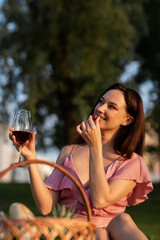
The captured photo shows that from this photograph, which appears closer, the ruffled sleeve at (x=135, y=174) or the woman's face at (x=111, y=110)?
the ruffled sleeve at (x=135, y=174)

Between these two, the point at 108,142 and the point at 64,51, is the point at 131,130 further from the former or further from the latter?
the point at 64,51

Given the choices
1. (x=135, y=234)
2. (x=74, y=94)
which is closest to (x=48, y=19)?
(x=74, y=94)

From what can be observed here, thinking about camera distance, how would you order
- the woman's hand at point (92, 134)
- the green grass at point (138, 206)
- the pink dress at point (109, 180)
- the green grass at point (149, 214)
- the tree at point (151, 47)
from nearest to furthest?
the woman's hand at point (92, 134), the pink dress at point (109, 180), the green grass at point (149, 214), the green grass at point (138, 206), the tree at point (151, 47)

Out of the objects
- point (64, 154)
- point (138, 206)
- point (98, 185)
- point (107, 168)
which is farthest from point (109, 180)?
point (138, 206)

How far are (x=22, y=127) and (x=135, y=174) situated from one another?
73 centimetres

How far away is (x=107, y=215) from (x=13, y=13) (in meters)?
8.42

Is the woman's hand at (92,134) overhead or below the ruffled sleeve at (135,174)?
overhead

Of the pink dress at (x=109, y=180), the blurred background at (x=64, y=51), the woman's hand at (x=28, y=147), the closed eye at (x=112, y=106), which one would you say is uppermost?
Result: the blurred background at (x=64, y=51)

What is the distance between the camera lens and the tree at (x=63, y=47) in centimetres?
1038

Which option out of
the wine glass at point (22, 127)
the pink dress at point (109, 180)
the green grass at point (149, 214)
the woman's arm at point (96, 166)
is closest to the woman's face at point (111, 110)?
the pink dress at point (109, 180)

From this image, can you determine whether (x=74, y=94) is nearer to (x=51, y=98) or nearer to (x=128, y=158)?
(x=51, y=98)

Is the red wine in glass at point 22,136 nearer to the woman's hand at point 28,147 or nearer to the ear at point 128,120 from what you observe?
the woman's hand at point 28,147

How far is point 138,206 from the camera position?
976 centimetres

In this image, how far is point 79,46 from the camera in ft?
34.4
